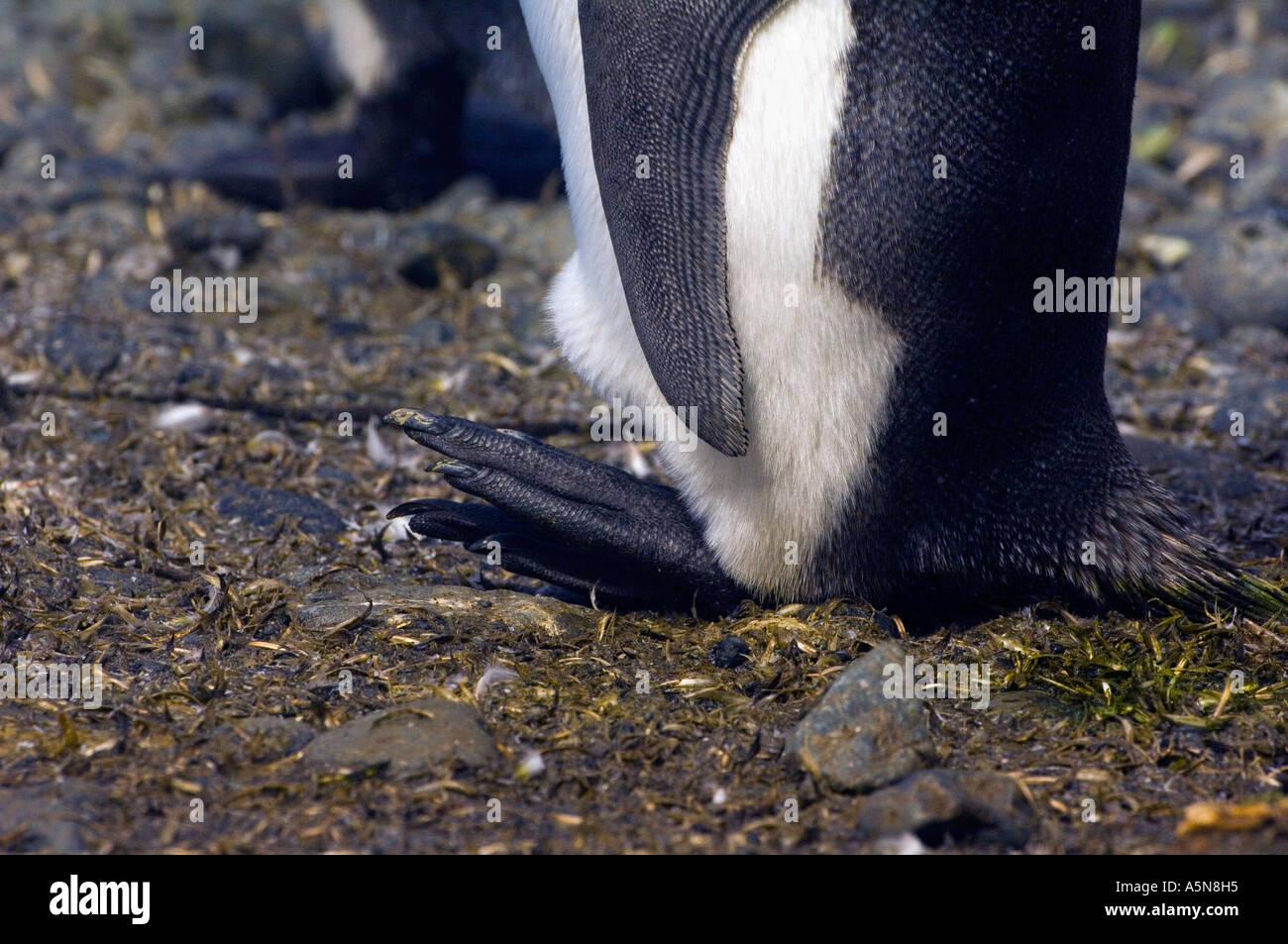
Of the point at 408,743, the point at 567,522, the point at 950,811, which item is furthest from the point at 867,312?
the point at 408,743

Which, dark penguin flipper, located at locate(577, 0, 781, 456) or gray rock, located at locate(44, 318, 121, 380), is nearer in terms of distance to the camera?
dark penguin flipper, located at locate(577, 0, 781, 456)

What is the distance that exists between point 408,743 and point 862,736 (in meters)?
0.66

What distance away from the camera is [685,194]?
7.54ft

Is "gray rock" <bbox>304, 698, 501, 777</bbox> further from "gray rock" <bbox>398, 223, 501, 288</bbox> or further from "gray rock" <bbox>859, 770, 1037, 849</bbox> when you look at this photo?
"gray rock" <bbox>398, 223, 501, 288</bbox>

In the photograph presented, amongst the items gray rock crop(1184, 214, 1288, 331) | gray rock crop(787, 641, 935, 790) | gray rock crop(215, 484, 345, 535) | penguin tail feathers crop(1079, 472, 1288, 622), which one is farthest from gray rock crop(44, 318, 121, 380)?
gray rock crop(1184, 214, 1288, 331)

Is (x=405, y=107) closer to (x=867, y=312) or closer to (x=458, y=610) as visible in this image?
(x=458, y=610)

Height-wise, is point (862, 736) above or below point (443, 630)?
below

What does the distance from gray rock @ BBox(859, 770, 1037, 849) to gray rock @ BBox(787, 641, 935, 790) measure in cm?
8

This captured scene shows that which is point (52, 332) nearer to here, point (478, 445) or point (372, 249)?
point (372, 249)

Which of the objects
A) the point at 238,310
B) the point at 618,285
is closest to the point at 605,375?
the point at 618,285

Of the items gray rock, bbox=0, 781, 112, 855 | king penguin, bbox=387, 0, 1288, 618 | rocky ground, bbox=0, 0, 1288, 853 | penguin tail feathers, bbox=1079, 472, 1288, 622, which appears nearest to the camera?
gray rock, bbox=0, 781, 112, 855

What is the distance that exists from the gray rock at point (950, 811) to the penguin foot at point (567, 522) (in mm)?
757

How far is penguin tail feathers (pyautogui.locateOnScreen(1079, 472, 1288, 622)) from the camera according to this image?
2375 millimetres
